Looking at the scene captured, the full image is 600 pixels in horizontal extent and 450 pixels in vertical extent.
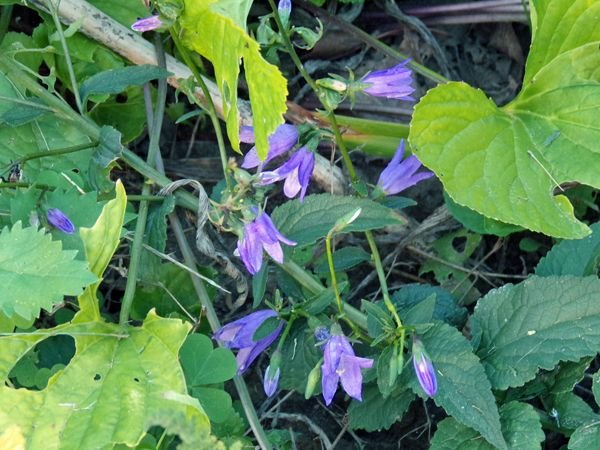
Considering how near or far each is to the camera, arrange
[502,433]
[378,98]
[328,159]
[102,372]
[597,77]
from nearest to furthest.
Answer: [102,372], [502,433], [597,77], [328,159], [378,98]

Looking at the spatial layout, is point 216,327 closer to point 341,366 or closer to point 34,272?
point 341,366

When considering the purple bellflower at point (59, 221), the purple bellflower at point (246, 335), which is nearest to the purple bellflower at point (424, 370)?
the purple bellflower at point (246, 335)

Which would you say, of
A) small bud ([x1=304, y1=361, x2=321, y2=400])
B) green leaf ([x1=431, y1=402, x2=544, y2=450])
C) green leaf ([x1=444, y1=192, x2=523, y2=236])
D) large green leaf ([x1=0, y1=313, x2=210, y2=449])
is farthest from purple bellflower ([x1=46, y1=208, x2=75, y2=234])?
green leaf ([x1=444, y1=192, x2=523, y2=236])

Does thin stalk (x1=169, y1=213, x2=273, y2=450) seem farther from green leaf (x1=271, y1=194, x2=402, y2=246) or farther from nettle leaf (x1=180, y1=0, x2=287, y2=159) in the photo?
nettle leaf (x1=180, y1=0, x2=287, y2=159)

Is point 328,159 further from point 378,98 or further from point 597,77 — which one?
point 597,77

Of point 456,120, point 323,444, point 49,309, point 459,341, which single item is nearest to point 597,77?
point 456,120

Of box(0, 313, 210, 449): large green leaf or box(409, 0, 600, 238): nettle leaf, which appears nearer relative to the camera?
box(0, 313, 210, 449): large green leaf

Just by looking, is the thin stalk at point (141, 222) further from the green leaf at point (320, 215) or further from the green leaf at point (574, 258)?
the green leaf at point (574, 258)
